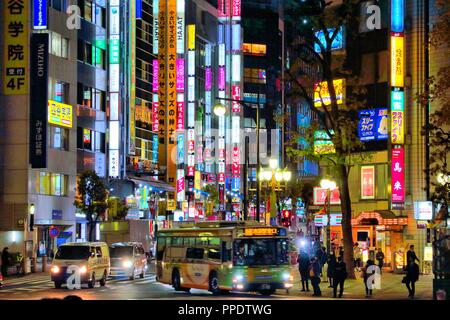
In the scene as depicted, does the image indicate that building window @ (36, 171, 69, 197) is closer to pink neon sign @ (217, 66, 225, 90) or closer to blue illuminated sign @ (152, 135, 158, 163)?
blue illuminated sign @ (152, 135, 158, 163)

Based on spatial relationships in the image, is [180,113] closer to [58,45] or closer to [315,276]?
[58,45]

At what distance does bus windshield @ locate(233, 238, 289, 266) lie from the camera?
31.5 meters

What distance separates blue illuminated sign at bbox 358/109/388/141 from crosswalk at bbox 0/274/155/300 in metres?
16.8

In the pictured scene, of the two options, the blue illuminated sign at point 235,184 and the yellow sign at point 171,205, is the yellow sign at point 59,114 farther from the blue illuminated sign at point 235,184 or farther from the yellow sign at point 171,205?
the blue illuminated sign at point 235,184

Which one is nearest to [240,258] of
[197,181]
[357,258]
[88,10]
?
[357,258]

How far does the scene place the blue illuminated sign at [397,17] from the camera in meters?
48.5

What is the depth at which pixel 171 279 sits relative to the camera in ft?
117

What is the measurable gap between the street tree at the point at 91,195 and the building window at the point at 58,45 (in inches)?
370

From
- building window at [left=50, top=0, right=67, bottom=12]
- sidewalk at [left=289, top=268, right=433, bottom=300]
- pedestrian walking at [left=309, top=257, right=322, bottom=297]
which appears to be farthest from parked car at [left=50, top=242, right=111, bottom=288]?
building window at [left=50, top=0, right=67, bottom=12]

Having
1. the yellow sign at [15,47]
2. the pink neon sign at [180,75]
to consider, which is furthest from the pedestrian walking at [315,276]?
the pink neon sign at [180,75]
